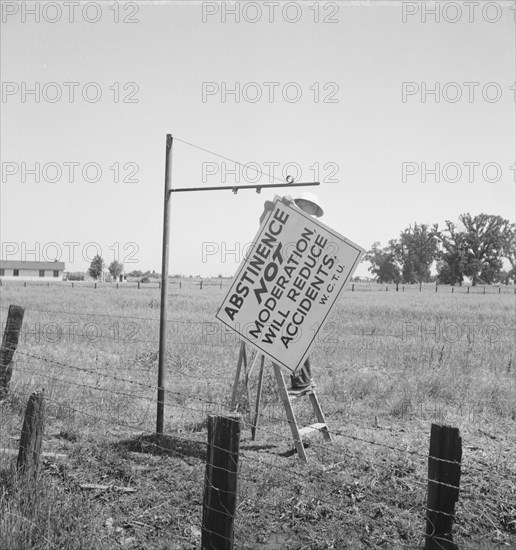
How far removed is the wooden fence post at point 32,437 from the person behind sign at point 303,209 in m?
2.63

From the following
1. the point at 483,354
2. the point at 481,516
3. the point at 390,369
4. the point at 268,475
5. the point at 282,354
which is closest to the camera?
the point at 481,516

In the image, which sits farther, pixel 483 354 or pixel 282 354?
pixel 483 354

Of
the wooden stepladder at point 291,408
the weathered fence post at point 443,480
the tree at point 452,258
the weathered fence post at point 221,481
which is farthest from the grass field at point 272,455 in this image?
the tree at point 452,258

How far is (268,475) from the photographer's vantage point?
478cm

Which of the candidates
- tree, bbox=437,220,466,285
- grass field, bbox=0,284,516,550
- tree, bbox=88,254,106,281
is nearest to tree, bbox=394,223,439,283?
tree, bbox=437,220,466,285

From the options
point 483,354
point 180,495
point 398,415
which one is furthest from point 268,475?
point 483,354

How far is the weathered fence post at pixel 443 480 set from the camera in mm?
2789

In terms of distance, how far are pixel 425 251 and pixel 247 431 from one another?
90434 millimetres

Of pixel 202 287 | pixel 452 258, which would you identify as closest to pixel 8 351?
pixel 202 287

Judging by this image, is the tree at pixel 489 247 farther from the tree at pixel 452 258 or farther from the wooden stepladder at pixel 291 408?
the wooden stepladder at pixel 291 408

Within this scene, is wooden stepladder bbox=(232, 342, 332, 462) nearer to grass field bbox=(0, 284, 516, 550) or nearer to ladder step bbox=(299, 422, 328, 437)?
ladder step bbox=(299, 422, 328, 437)

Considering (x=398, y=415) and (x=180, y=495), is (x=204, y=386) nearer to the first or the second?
(x=398, y=415)

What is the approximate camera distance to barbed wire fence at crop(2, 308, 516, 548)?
13.6 feet

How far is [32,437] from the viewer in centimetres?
388
